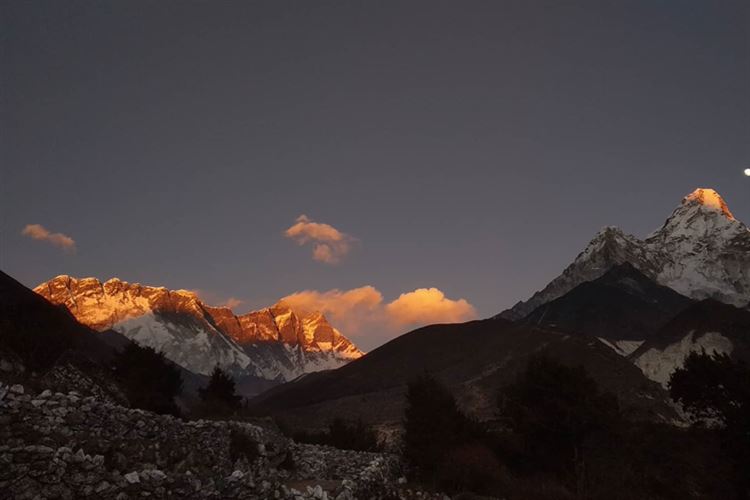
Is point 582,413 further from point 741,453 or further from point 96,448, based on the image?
point 96,448

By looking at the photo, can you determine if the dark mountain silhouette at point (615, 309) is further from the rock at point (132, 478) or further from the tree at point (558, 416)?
the rock at point (132, 478)

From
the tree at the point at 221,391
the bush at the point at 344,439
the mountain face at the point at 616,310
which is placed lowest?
the bush at the point at 344,439

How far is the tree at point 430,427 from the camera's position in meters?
24.5

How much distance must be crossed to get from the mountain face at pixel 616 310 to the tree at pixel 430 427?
11169 cm

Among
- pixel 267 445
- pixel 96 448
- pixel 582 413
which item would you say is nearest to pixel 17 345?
pixel 267 445

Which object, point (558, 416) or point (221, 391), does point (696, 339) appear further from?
point (221, 391)

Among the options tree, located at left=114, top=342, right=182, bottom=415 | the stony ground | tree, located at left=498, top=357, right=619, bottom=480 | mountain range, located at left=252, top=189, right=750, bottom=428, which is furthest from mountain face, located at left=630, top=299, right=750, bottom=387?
the stony ground

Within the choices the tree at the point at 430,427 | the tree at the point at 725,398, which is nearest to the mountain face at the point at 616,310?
the tree at the point at 725,398

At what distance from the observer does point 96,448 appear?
32.6ft

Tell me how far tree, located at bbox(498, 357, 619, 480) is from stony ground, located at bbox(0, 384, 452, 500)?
15402 mm

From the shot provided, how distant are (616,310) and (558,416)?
14434 centimetres

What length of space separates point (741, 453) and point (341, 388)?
100 metres

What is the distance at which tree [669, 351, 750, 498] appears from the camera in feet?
91.2

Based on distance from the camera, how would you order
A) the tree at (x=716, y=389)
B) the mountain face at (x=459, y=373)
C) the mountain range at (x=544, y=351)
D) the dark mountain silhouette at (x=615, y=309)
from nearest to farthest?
1. the tree at (x=716, y=389)
2. the mountain face at (x=459, y=373)
3. the mountain range at (x=544, y=351)
4. the dark mountain silhouette at (x=615, y=309)
